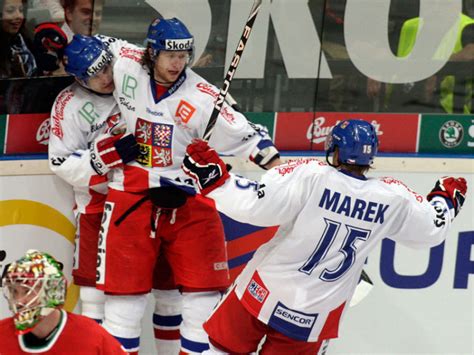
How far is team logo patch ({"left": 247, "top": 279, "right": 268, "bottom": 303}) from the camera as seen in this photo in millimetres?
4009

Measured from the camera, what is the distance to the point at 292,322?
400 cm

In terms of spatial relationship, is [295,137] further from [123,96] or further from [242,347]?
[242,347]

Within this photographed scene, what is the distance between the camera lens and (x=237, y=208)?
387 cm

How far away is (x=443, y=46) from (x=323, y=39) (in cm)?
57

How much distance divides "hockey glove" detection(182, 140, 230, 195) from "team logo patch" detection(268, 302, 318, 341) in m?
0.50

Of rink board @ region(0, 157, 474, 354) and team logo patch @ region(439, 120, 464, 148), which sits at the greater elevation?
team logo patch @ region(439, 120, 464, 148)

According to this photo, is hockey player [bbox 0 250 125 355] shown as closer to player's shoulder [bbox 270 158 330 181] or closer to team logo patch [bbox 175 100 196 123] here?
player's shoulder [bbox 270 158 330 181]

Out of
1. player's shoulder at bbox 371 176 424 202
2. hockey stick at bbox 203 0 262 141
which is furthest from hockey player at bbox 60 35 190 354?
player's shoulder at bbox 371 176 424 202

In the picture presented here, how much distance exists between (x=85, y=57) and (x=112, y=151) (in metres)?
0.38

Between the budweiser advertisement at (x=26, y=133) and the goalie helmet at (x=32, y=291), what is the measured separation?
1700 mm

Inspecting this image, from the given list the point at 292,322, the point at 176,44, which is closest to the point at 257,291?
the point at 292,322

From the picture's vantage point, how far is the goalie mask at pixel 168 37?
14.2ft

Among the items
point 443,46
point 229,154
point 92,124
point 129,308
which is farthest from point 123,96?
point 443,46

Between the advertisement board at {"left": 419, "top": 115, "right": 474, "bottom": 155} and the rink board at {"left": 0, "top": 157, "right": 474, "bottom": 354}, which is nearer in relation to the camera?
the rink board at {"left": 0, "top": 157, "right": 474, "bottom": 354}
